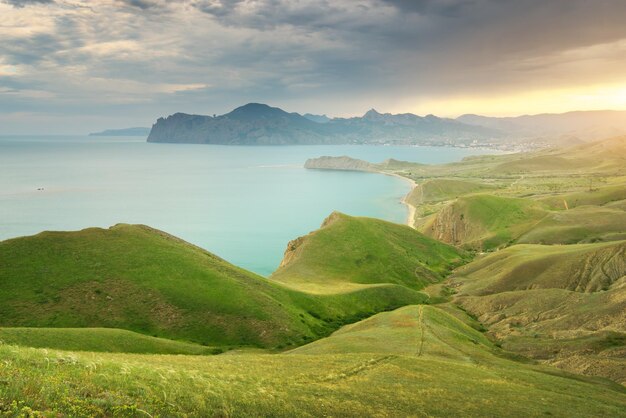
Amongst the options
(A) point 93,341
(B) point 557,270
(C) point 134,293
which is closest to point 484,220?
(B) point 557,270

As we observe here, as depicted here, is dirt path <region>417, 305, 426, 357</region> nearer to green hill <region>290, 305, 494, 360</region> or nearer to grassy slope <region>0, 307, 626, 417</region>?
green hill <region>290, 305, 494, 360</region>

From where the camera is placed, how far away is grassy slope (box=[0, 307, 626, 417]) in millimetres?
19641

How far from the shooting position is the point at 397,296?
98.8 meters

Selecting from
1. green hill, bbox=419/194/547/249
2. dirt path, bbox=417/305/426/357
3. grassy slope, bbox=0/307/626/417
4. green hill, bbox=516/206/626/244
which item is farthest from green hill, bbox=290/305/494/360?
green hill, bbox=419/194/547/249

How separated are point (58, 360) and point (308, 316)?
5626cm

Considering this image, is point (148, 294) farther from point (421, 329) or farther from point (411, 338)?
point (421, 329)

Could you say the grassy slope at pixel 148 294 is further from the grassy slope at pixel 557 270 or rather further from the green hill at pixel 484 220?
the green hill at pixel 484 220

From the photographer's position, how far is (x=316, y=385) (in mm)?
30922

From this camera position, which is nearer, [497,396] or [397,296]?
[497,396]

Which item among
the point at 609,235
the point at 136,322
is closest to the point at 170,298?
the point at 136,322

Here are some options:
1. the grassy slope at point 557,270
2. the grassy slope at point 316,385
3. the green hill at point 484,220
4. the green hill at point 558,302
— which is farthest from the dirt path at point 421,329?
the green hill at point 484,220

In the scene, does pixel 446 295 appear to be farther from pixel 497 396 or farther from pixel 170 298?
pixel 497 396

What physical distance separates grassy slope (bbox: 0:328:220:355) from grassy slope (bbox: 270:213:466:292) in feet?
162

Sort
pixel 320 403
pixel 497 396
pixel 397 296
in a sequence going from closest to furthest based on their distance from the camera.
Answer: pixel 320 403
pixel 497 396
pixel 397 296
